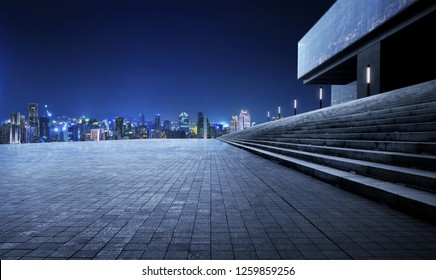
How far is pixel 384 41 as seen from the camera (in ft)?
79.8

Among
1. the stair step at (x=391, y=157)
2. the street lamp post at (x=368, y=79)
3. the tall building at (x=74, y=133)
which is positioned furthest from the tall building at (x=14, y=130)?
the tall building at (x=74, y=133)

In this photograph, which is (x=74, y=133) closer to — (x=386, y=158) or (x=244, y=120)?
(x=244, y=120)

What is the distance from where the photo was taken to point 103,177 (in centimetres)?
868

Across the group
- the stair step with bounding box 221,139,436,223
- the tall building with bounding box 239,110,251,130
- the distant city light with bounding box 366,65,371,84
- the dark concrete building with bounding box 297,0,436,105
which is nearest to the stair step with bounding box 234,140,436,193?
the stair step with bounding box 221,139,436,223

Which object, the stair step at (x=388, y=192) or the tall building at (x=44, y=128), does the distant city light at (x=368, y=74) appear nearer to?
the stair step at (x=388, y=192)

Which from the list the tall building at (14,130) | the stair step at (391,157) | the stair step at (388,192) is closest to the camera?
the stair step at (388,192)

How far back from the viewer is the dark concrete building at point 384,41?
2145 centimetres

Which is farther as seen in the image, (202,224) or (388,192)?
(388,192)

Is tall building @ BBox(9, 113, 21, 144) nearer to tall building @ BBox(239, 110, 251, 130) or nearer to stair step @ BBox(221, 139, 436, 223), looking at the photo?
stair step @ BBox(221, 139, 436, 223)

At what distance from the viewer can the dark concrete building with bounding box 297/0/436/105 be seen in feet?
70.4

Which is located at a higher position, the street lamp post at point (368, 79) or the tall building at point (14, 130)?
the street lamp post at point (368, 79)

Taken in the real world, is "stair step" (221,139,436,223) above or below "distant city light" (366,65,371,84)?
below

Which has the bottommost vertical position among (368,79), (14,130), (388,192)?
(388,192)

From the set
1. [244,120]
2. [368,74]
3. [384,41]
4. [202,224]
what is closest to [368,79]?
[368,74]
